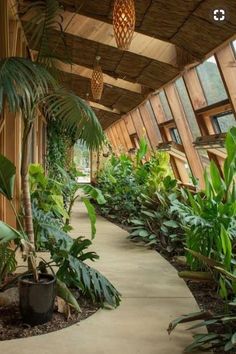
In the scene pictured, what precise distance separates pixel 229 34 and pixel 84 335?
2.87 meters

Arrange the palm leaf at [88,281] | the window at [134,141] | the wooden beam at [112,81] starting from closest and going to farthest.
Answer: the palm leaf at [88,281] → the wooden beam at [112,81] → the window at [134,141]

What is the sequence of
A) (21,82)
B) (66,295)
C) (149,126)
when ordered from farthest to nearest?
(149,126) → (66,295) → (21,82)

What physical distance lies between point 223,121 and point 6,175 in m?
3.69

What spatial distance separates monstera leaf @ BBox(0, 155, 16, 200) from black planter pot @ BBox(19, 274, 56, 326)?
57 centimetres

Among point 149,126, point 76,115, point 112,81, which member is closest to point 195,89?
point 112,81

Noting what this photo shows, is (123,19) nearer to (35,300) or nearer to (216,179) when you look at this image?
(216,179)

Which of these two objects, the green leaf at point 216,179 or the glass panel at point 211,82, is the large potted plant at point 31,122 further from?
the glass panel at point 211,82

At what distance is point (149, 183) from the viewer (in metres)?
5.84

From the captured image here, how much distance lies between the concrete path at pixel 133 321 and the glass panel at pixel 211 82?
7.43ft

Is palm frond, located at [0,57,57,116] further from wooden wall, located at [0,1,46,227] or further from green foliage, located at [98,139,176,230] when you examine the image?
green foliage, located at [98,139,176,230]

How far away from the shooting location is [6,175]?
253 cm

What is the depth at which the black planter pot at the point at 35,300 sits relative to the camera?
2504 mm

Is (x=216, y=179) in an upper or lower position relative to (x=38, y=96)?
lower

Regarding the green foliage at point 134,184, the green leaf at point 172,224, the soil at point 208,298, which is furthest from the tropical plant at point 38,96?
the green foliage at point 134,184
